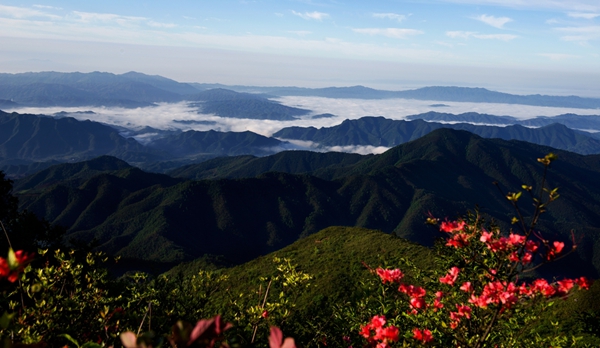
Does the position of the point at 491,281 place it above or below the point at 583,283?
below

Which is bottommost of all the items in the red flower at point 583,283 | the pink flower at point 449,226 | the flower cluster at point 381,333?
the flower cluster at point 381,333

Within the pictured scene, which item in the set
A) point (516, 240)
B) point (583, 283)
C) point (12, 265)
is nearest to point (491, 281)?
point (516, 240)

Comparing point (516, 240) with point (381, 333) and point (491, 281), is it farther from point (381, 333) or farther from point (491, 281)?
point (381, 333)

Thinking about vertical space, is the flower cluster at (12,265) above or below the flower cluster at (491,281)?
above

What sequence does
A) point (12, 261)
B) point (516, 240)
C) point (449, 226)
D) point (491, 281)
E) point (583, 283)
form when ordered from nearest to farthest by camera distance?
1. point (12, 261)
2. point (516, 240)
3. point (583, 283)
4. point (491, 281)
5. point (449, 226)

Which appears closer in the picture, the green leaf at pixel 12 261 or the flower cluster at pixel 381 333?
the green leaf at pixel 12 261

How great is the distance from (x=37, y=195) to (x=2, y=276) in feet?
744

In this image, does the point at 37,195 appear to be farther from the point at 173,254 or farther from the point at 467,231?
the point at 467,231

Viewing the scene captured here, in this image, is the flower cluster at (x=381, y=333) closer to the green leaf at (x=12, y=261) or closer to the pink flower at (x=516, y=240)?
the pink flower at (x=516, y=240)

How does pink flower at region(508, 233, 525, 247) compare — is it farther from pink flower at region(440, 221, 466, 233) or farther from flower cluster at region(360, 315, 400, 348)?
flower cluster at region(360, 315, 400, 348)

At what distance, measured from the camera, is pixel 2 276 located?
4129 mm

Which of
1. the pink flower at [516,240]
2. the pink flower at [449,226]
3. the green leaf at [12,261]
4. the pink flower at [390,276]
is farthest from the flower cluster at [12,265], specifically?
the pink flower at [516,240]

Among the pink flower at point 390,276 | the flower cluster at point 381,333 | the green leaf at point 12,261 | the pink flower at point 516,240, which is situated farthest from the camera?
the pink flower at point 390,276

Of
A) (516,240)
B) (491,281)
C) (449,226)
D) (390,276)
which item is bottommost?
(390,276)
